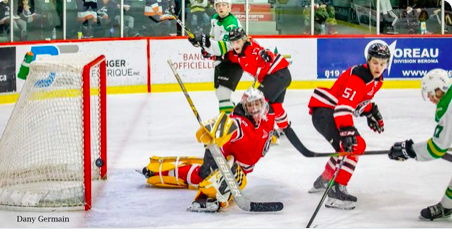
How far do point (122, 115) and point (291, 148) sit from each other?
114 centimetres

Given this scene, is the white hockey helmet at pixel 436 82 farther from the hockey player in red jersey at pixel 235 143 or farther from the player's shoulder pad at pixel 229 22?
the player's shoulder pad at pixel 229 22

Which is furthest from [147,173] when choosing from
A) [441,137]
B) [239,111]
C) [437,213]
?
[441,137]

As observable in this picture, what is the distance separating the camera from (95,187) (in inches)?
193

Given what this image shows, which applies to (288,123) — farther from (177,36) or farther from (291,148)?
(177,36)

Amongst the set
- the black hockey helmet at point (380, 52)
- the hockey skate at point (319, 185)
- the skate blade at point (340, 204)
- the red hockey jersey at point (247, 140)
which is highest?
the black hockey helmet at point (380, 52)

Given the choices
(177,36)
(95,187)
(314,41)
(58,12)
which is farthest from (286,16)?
(95,187)

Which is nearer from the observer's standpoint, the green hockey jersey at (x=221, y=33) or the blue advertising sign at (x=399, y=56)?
the green hockey jersey at (x=221, y=33)

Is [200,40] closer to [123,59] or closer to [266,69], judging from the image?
[266,69]

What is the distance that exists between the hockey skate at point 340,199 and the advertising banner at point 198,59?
1.65 meters

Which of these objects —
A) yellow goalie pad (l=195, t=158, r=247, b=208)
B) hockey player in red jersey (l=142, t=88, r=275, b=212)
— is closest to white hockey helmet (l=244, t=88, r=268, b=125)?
hockey player in red jersey (l=142, t=88, r=275, b=212)

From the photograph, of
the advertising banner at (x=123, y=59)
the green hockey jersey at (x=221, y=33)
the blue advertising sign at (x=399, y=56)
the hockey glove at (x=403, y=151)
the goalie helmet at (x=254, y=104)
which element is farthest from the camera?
the advertising banner at (x=123, y=59)

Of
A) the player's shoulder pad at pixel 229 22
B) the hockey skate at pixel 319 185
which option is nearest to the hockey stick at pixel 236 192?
the hockey skate at pixel 319 185

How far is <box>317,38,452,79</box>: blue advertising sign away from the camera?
225 inches

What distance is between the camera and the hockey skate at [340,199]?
4.56 meters
